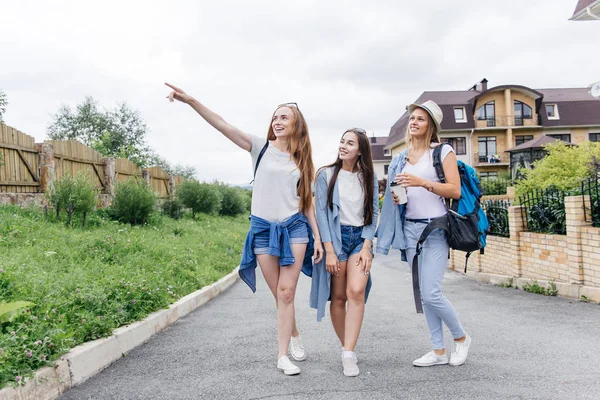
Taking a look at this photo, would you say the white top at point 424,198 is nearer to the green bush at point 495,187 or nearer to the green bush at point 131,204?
the green bush at point 131,204

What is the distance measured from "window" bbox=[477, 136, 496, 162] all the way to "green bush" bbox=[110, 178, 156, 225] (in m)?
33.9

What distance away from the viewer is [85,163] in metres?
15.2

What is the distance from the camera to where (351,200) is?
4.01 metres

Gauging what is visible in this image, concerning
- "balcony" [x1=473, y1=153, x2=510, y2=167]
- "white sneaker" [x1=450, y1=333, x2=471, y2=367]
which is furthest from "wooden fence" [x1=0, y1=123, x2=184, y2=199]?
"balcony" [x1=473, y1=153, x2=510, y2=167]

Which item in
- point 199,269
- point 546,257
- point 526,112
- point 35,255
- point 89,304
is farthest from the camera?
point 526,112

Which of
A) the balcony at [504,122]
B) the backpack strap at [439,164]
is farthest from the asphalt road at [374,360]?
the balcony at [504,122]

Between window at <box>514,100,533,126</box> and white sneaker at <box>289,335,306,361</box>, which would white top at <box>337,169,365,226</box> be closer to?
white sneaker at <box>289,335,306,361</box>

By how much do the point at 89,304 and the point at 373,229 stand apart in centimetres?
281

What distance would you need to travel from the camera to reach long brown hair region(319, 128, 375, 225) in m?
4.02

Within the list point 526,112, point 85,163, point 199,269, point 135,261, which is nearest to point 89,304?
point 135,261

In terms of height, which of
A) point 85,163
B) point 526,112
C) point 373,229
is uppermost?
point 526,112

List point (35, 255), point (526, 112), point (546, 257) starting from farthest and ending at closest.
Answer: point (526, 112) → point (546, 257) → point (35, 255)

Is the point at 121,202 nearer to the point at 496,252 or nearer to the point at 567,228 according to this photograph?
the point at 496,252

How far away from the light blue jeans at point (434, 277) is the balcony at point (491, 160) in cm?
3978
